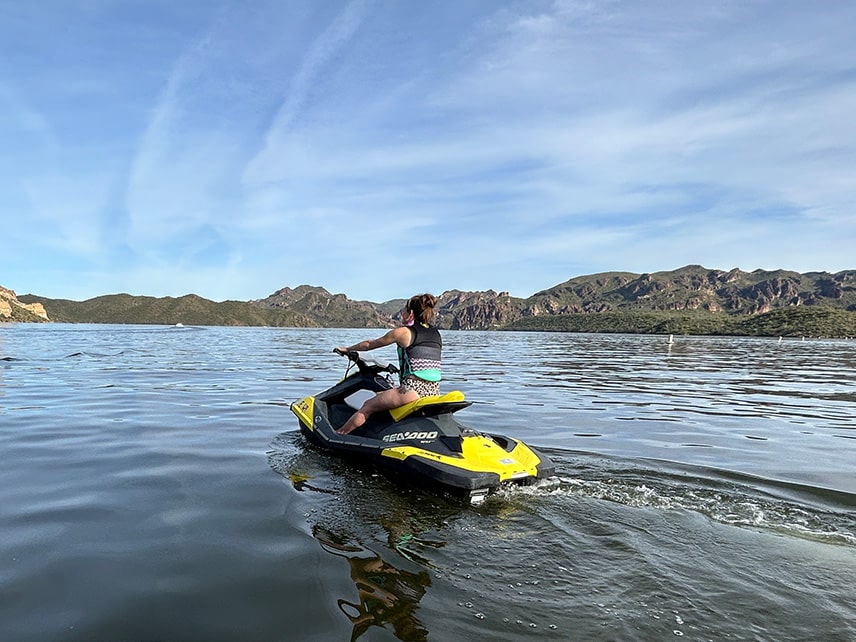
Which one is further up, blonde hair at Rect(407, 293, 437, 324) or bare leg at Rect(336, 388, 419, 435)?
blonde hair at Rect(407, 293, 437, 324)

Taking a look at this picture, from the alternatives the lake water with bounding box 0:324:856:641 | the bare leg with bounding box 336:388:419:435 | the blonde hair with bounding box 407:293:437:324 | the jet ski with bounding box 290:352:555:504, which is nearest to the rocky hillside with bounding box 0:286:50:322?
the lake water with bounding box 0:324:856:641

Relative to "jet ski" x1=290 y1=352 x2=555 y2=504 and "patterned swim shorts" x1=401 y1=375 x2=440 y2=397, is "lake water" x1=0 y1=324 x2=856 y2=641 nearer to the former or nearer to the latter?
"jet ski" x1=290 y1=352 x2=555 y2=504

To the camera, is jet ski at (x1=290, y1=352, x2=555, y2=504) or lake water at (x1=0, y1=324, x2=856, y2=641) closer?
lake water at (x1=0, y1=324, x2=856, y2=641)

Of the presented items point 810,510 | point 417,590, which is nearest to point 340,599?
point 417,590

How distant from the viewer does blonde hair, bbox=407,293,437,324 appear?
7.48 m

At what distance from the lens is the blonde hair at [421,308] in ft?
24.5

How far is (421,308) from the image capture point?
7.47 metres

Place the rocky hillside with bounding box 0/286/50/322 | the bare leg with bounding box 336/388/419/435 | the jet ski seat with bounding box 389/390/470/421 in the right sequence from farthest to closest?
the rocky hillside with bounding box 0/286/50/322 < the bare leg with bounding box 336/388/419/435 < the jet ski seat with bounding box 389/390/470/421

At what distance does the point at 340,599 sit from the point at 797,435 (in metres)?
10.4

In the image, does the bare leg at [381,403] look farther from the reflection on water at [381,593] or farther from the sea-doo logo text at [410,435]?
the reflection on water at [381,593]

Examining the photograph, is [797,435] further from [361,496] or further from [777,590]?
[361,496]

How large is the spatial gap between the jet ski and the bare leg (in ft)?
0.27

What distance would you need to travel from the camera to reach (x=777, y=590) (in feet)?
13.0

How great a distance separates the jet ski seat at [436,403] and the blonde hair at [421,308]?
1.08 meters
